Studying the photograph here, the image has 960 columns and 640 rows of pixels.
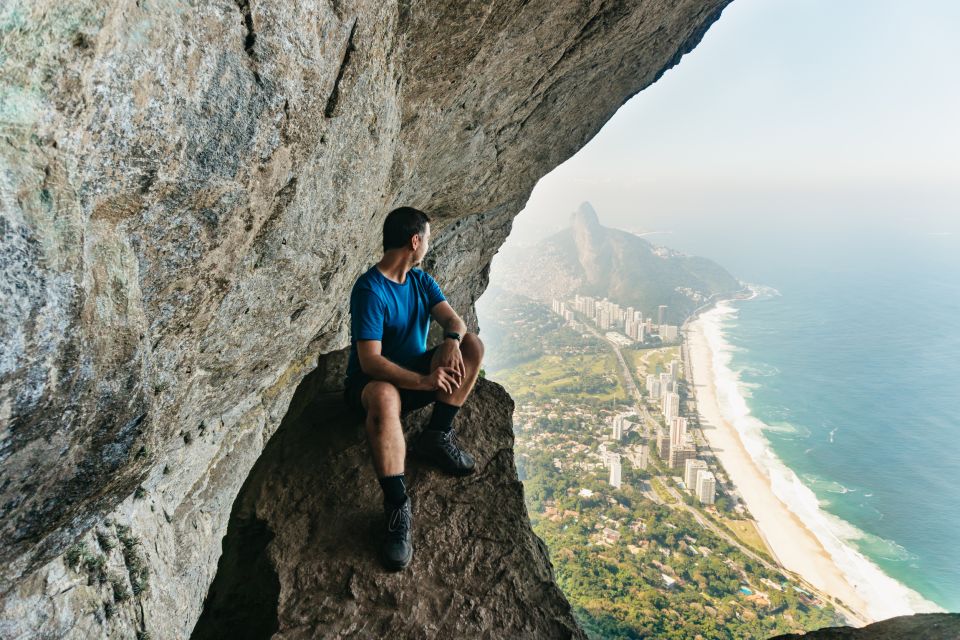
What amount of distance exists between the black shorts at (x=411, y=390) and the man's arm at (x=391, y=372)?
190mm

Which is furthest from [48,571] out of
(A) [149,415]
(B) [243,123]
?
(B) [243,123]

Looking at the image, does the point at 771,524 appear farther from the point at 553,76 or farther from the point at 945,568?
the point at 553,76

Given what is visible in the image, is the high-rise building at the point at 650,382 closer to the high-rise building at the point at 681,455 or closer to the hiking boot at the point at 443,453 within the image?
the high-rise building at the point at 681,455

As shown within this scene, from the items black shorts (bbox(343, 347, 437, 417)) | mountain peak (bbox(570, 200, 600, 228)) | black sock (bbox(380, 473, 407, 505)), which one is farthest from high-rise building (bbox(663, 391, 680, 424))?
mountain peak (bbox(570, 200, 600, 228))

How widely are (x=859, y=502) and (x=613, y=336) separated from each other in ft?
88.4

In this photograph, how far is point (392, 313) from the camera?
3.99m

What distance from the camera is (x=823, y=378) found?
1954 inches

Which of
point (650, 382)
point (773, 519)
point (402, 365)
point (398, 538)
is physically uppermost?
point (402, 365)

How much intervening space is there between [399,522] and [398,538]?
4.0 inches

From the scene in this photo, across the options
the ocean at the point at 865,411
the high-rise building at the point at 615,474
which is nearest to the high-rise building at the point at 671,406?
the ocean at the point at 865,411

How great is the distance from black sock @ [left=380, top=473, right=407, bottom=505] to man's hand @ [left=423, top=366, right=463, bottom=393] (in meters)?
0.66

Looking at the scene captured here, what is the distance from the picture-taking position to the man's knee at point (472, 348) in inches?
160

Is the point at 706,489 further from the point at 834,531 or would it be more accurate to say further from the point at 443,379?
the point at 443,379

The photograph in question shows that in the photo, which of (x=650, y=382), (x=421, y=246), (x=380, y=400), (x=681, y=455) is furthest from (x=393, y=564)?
(x=650, y=382)
